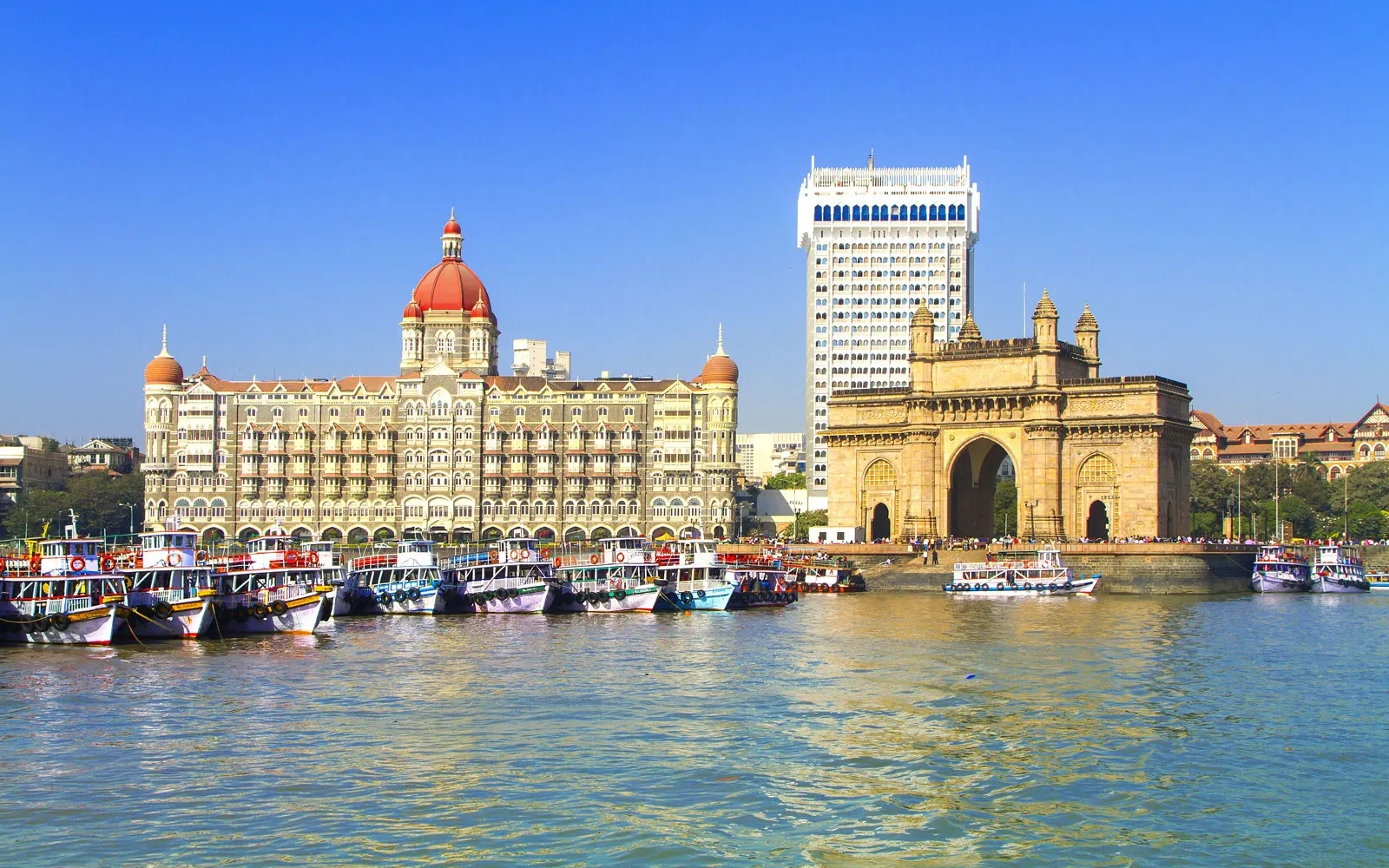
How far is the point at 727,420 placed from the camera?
462ft

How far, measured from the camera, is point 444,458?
140 m

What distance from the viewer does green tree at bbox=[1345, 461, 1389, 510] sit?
149 metres

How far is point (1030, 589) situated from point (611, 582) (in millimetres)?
24254

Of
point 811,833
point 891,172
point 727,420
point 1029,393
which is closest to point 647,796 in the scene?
point 811,833

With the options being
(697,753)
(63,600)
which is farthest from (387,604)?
(697,753)

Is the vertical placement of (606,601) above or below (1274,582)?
below

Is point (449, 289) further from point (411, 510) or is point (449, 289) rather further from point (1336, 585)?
point (1336, 585)

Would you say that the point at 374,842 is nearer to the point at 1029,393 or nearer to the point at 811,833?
the point at 811,833

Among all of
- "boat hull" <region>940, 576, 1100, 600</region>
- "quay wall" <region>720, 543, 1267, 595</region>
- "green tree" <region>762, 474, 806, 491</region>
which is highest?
"green tree" <region>762, 474, 806, 491</region>

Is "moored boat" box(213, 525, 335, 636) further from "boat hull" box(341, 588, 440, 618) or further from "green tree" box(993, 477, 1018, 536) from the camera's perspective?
"green tree" box(993, 477, 1018, 536)

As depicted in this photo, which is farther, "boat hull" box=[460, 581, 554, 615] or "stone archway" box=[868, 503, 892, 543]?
"stone archway" box=[868, 503, 892, 543]

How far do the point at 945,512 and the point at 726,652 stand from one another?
162 ft

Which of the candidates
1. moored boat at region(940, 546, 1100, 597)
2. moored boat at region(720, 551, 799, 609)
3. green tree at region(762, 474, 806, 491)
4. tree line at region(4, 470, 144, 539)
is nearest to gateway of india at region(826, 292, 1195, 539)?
moored boat at region(940, 546, 1100, 597)

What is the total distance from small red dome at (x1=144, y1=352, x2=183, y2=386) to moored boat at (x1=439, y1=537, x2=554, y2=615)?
72.8m
